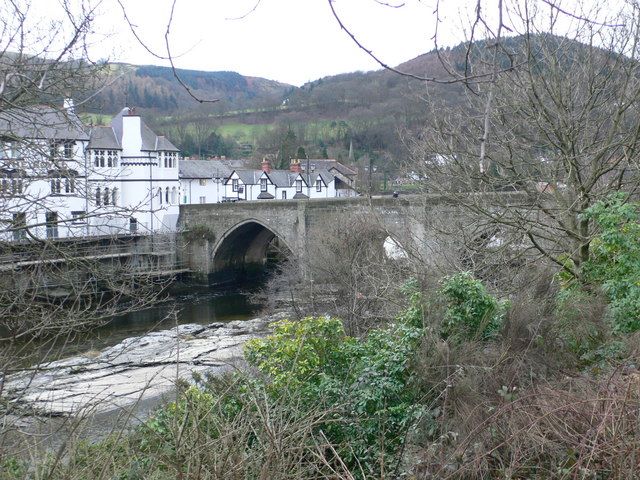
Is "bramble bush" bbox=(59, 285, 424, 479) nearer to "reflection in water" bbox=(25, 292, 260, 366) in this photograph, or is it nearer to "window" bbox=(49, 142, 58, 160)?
"window" bbox=(49, 142, 58, 160)

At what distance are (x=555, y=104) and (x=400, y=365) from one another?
14.1ft

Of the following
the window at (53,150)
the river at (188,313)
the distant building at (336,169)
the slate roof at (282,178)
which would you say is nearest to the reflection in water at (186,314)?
the river at (188,313)

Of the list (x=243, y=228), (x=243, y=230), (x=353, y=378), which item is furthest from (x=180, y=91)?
(x=353, y=378)

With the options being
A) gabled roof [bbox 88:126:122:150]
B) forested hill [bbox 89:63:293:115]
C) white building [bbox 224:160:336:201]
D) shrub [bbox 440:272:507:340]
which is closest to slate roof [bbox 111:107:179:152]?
gabled roof [bbox 88:126:122:150]

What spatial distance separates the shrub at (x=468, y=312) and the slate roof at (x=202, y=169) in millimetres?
41649

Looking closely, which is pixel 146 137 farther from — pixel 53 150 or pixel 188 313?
pixel 53 150

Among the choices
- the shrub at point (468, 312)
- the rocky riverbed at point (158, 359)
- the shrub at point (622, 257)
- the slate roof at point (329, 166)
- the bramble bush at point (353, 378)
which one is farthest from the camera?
the slate roof at point (329, 166)

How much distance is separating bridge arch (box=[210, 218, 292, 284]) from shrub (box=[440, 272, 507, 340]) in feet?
83.1

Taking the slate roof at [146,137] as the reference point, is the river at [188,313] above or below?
below

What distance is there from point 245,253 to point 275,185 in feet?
43.2

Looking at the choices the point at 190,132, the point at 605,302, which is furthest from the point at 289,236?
the point at 190,132

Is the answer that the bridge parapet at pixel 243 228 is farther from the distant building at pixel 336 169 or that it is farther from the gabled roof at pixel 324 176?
the distant building at pixel 336 169

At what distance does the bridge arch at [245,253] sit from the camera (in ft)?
118

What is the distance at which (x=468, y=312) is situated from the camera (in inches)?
290
